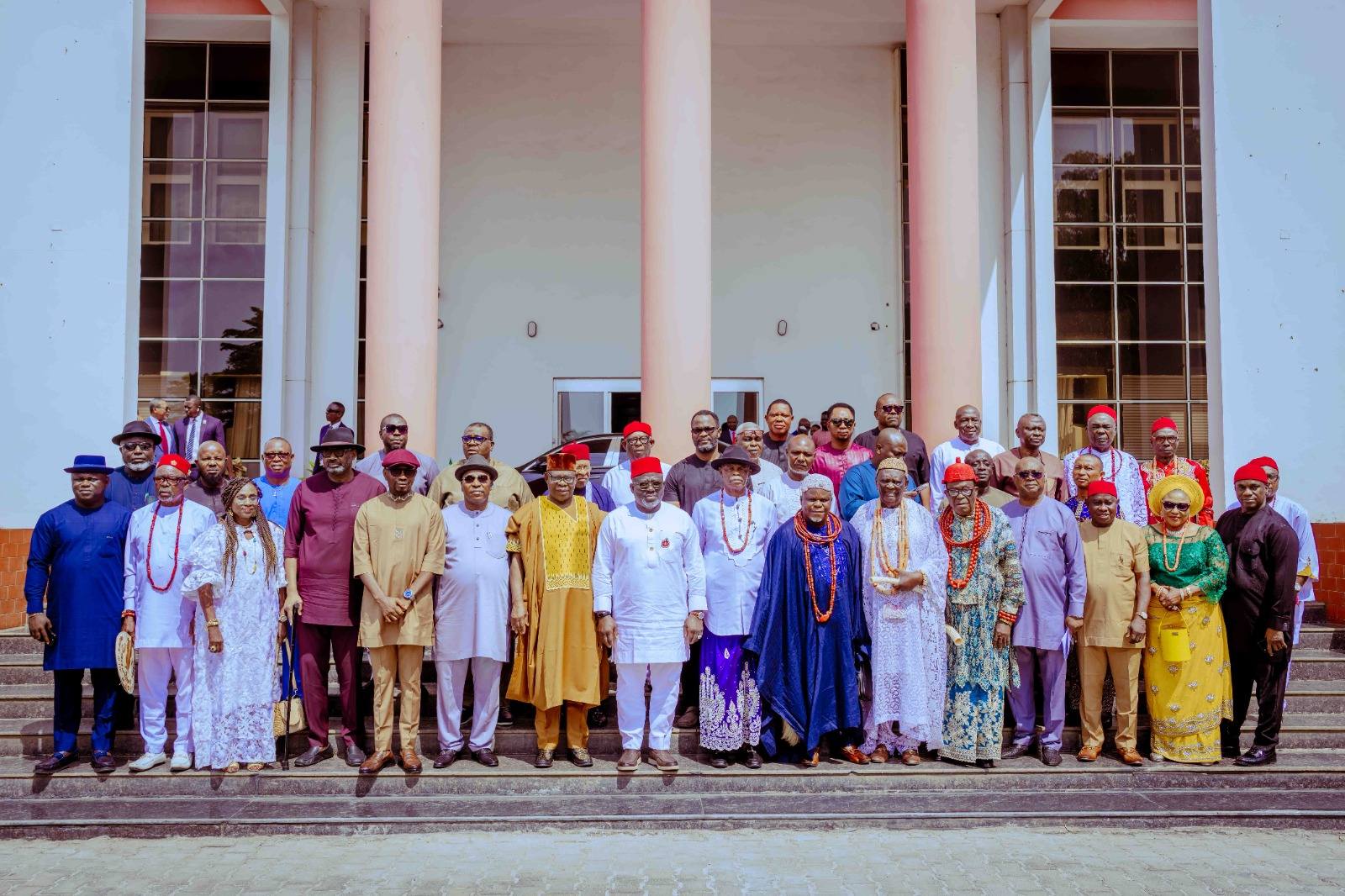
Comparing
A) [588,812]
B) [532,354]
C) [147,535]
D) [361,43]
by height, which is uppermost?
[361,43]

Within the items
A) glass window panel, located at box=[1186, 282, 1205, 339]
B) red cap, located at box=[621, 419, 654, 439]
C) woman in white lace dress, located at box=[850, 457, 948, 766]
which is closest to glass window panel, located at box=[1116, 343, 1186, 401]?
glass window panel, located at box=[1186, 282, 1205, 339]

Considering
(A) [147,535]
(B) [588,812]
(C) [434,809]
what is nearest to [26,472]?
(A) [147,535]

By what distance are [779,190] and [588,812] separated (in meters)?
11.0

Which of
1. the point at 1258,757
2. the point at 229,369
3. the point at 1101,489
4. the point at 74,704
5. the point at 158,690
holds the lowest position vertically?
the point at 1258,757

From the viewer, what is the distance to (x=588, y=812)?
22.4ft

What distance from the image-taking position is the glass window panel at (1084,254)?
1552 centimetres

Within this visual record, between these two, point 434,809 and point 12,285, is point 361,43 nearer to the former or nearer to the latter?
point 12,285

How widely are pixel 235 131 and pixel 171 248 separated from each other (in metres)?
1.80

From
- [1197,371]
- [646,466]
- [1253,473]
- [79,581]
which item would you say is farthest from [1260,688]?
[1197,371]

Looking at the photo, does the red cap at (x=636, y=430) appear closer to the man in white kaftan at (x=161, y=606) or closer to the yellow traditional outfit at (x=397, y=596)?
the yellow traditional outfit at (x=397, y=596)

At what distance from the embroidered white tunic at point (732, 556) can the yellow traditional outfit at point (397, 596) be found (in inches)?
69.3

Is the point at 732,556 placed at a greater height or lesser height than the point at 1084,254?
lesser

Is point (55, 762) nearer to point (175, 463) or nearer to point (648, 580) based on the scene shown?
point (175, 463)

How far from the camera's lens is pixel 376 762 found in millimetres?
6938
